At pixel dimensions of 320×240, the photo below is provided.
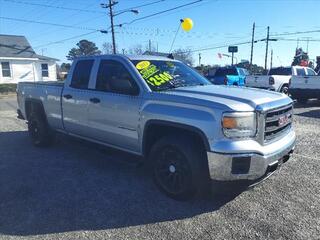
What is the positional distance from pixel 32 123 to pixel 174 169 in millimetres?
4379

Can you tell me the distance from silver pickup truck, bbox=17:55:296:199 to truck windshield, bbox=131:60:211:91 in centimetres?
2

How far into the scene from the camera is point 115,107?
519cm

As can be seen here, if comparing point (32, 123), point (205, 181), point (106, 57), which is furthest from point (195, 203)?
point (32, 123)

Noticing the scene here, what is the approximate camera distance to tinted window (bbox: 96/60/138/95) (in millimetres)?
5027

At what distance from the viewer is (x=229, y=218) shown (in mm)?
4012

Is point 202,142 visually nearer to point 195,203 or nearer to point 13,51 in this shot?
point 195,203

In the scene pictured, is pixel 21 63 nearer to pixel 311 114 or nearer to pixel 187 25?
pixel 187 25

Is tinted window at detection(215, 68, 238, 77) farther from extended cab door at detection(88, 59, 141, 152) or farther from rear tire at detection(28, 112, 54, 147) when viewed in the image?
extended cab door at detection(88, 59, 141, 152)

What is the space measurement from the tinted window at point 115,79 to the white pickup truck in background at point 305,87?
455 inches

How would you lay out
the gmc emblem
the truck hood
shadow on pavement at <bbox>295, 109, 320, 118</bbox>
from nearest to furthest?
the truck hood
the gmc emblem
shadow on pavement at <bbox>295, 109, 320, 118</bbox>

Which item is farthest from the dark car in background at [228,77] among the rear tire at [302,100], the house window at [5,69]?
the house window at [5,69]

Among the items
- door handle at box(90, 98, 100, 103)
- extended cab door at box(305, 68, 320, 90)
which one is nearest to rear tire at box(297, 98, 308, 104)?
extended cab door at box(305, 68, 320, 90)

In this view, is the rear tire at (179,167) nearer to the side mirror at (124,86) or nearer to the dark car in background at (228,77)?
the side mirror at (124,86)

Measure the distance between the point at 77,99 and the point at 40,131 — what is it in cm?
187
